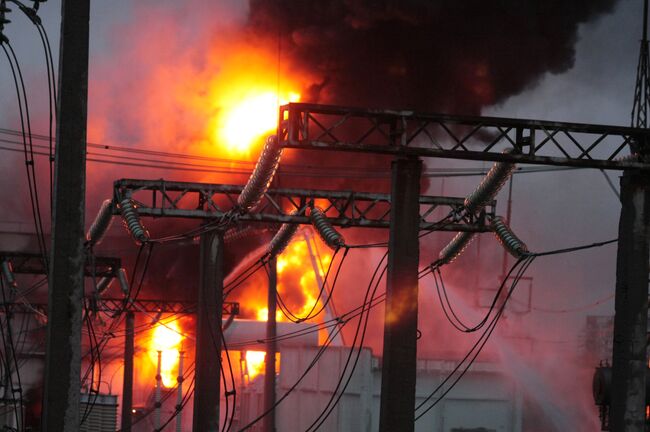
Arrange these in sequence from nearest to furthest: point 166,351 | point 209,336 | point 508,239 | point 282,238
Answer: point 508,239 < point 209,336 < point 282,238 < point 166,351

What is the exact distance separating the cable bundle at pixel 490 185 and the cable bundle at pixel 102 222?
913 centimetres

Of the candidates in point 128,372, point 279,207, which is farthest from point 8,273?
point 279,207

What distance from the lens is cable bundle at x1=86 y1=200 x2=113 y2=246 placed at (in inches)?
1278

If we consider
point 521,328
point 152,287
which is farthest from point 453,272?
point 152,287

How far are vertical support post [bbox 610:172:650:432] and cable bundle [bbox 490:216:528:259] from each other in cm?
451

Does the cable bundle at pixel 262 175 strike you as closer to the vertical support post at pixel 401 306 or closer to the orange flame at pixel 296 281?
the vertical support post at pixel 401 306

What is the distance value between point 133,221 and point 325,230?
4636 mm

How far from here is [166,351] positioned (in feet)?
234

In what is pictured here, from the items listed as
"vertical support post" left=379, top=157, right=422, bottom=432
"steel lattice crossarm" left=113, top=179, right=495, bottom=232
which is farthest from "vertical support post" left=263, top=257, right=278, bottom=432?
"vertical support post" left=379, top=157, right=422, bottom=432

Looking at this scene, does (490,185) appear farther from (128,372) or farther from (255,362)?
(255,362)

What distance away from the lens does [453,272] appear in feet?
Answer: 276

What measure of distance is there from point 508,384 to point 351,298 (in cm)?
1783

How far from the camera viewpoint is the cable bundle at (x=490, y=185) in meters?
25.7

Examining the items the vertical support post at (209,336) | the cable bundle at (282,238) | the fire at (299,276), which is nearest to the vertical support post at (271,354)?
the cable bundle at (282,238)
